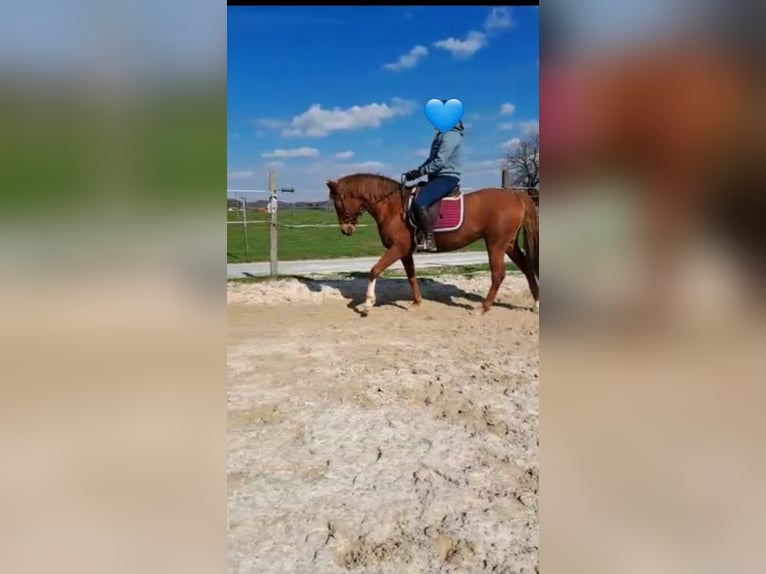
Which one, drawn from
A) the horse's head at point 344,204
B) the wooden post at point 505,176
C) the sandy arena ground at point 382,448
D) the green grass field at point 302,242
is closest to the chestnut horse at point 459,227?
the horse's head at point 344,204

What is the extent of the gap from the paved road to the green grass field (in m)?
0.41

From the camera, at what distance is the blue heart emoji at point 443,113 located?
565cm

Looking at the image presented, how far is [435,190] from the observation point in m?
5.48

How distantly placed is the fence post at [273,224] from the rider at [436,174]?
226cm

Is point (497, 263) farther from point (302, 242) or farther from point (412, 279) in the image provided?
point (302, 242)

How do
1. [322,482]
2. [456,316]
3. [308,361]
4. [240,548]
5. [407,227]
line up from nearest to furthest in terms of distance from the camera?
[240,548] → [322,482] → [308,361] → [456,316] → [407,227]

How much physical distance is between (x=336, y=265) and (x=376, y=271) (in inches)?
131
